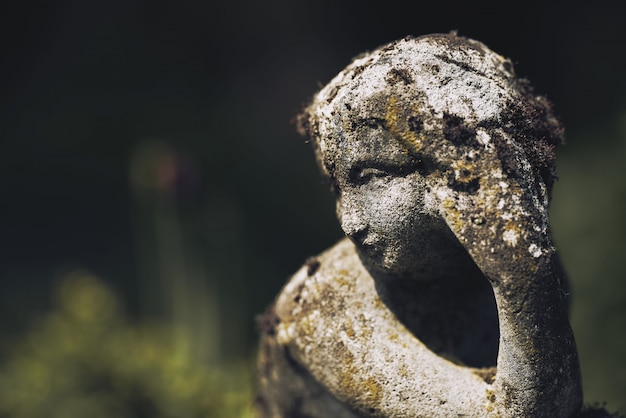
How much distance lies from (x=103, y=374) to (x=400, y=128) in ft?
8.99

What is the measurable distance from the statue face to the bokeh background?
7.32 ft

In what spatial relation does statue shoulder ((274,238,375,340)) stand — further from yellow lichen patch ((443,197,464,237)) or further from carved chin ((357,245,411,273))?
yellow lichen patch ((443,197,464,237))

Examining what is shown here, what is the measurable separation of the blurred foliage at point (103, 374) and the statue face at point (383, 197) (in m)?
1.94

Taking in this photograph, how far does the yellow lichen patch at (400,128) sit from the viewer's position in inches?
62.8

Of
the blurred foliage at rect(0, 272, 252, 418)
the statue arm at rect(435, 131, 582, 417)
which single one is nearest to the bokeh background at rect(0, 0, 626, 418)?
the blurred foliage at rect(0, 272, 252, 418)

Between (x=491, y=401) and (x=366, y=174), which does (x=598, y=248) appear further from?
(x=366, y=174)

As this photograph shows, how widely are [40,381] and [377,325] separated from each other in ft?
8.46

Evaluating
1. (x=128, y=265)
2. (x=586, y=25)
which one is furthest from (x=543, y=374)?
(x=128, y=265)

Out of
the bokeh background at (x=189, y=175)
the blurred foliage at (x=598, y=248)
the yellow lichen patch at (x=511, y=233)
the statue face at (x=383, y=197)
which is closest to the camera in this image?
the yellow lichen patch at (x=511, y=233)

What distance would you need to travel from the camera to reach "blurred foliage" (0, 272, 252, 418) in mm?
3693

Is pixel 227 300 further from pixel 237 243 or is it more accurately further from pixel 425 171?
pixel 425 171

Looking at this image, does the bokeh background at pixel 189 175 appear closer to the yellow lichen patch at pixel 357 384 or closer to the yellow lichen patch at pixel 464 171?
the yellow lichen patch at pixel 357 384

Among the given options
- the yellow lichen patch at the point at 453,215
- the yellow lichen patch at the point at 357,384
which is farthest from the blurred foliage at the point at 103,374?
the yellow lichen patch at the point at 453,215

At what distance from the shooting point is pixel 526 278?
1.53m
